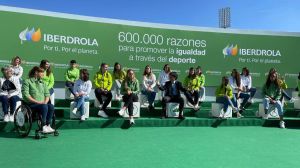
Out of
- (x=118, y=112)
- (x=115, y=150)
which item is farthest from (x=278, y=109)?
(x=115, y=150)

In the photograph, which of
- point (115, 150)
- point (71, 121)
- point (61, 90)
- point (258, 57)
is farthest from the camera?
point (258, 57)

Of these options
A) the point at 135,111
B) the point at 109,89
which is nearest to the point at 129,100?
the point at 135,111

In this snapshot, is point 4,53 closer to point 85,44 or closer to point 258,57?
point 85,44

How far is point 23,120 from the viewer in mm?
5773

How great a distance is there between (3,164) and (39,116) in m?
1.85

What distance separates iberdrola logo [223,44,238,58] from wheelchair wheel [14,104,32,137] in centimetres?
850

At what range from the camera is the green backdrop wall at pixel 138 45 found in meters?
9.72

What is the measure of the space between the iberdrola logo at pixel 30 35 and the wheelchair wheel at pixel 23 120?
167 inches

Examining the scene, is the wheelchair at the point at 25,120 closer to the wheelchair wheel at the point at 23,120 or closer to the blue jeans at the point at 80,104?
the wheelchair wheel at the point at 23,120

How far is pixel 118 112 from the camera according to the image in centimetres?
807

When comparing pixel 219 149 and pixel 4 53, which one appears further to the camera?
pixel 4 53

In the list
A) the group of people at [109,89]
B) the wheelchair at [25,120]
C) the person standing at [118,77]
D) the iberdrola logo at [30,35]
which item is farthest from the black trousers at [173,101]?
the iberdrola logo at [30,35]

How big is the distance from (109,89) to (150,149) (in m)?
3.62

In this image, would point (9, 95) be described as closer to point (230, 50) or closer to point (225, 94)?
point (225, 94)
